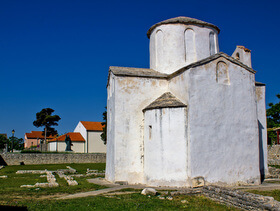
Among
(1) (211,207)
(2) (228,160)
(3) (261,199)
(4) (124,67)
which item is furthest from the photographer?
(4) (124,67)

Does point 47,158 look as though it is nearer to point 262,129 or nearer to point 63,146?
point 63,146

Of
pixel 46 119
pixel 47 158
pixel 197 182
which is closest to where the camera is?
pixel 197 182

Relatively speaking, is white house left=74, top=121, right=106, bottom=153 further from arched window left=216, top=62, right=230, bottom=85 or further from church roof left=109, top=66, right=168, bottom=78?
arched window left=216, top=62, right=230, bottom=85

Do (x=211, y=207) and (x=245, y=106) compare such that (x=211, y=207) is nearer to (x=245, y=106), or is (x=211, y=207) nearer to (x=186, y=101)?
(x=186, y=101)

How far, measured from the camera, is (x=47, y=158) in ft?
103

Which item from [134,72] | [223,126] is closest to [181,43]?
[134,72]

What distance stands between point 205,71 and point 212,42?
14.7 ft

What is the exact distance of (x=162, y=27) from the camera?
16.0 m

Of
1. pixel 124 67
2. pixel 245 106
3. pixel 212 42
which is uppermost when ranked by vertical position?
pixel 212 42

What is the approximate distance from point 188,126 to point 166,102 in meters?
1.71

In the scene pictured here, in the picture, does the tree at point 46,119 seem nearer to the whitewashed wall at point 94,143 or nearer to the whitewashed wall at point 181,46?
the whitewashed wall at point 94,143

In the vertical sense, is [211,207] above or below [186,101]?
below

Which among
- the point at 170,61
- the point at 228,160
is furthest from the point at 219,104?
the point at 170,61

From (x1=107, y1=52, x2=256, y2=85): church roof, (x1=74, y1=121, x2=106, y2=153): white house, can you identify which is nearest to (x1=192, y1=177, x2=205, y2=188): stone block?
(x1=107, y1=52, x2=256, y2=85): church roof
